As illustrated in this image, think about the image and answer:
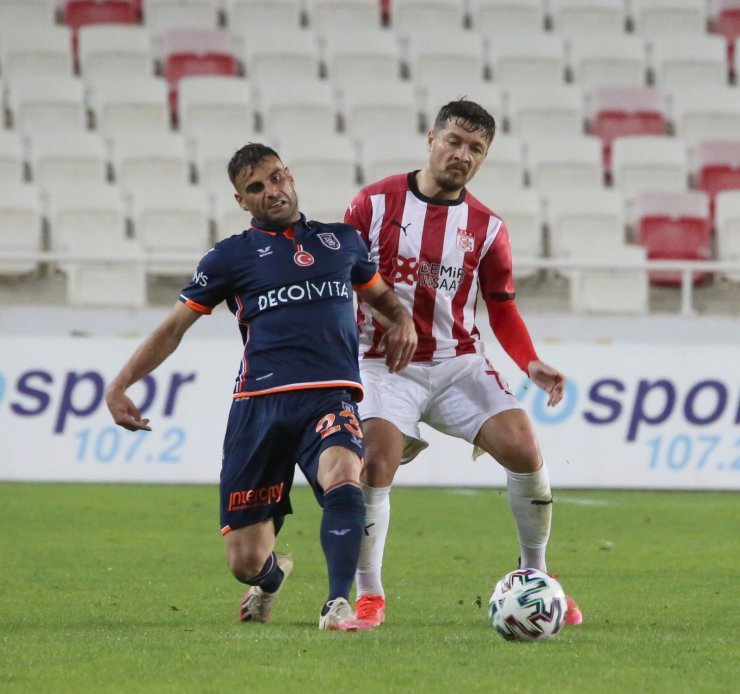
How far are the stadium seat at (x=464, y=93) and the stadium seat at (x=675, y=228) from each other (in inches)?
93.0

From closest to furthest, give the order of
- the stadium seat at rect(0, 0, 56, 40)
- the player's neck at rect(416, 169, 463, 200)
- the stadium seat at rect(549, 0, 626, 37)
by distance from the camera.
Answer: the player's neck at rect(416, 169, 463, 200) → the stadium seat at rect(0, 0, 56, 40) → the stadium seat at rect(549, 0, 626, 37)

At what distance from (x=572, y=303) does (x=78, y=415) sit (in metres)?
4.85

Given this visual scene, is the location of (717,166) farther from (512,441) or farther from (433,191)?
(512,441)

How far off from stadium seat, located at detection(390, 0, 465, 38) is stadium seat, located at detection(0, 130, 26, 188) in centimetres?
515

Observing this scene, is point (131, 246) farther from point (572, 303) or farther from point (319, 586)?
point (319, 586)

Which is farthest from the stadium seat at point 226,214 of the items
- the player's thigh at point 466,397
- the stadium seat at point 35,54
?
the player's thigh at point 466,397

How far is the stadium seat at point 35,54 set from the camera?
17.8 metres

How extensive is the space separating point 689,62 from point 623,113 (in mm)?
1221

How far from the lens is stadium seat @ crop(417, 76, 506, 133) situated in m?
18.1

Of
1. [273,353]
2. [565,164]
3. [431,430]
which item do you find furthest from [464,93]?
[273,353]

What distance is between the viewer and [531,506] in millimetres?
6445

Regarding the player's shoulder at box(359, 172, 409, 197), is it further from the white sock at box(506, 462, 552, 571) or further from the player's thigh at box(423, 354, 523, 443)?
the white sock at box(506, 462, 552, 571)

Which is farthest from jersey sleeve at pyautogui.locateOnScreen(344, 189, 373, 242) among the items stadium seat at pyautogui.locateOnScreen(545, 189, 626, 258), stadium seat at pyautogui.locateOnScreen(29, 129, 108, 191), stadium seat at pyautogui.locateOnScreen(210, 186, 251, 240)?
stadium seat at pyautogui.locateOnScreen(29, 129, 108, 191)

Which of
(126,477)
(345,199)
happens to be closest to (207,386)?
(126,477)
